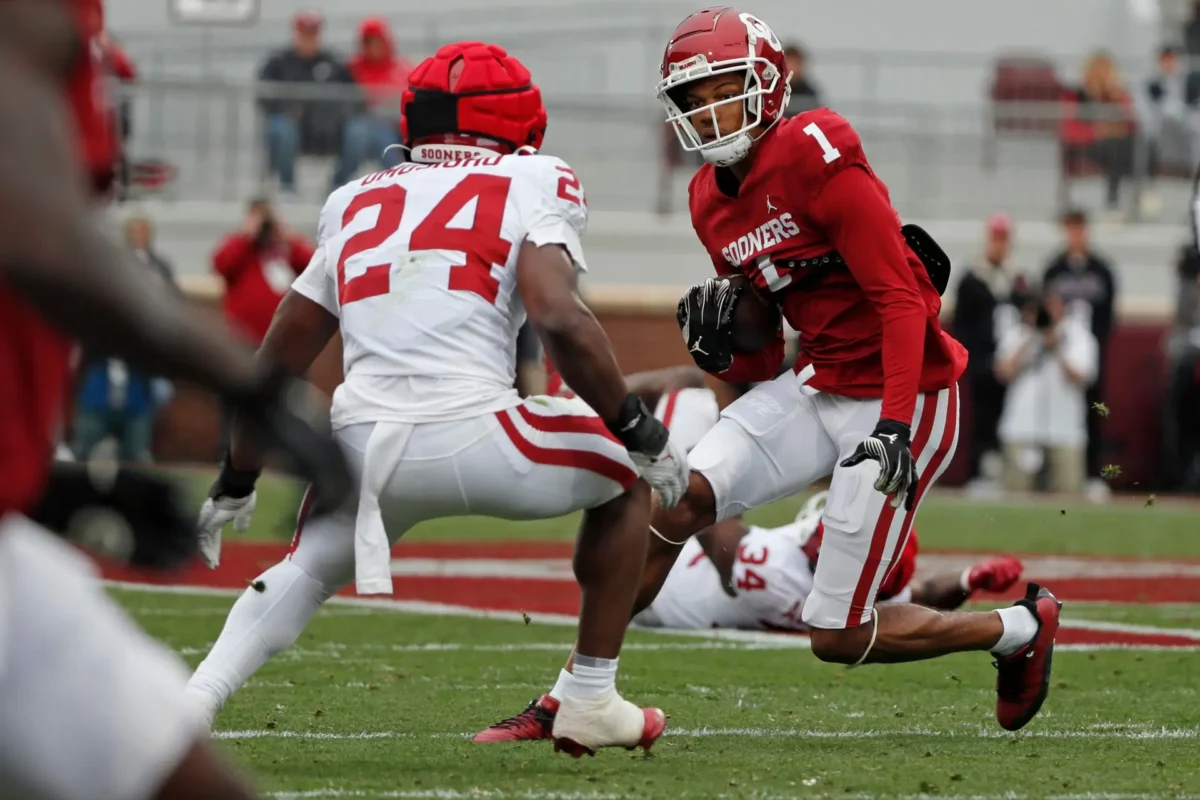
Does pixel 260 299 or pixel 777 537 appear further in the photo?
pixel 260 299

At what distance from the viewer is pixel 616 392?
4.18 meters

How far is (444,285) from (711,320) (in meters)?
1.10

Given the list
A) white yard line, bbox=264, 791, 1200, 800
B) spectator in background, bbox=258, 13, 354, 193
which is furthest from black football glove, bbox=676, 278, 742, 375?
spectator in background, bbox=258, 13, 354, 193

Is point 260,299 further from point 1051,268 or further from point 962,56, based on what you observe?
point 962,56

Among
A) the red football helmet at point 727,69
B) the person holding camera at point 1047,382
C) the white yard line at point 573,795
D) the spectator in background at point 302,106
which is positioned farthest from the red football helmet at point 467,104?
the spectator in background at point 302,106

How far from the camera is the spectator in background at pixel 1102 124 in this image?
17.0m

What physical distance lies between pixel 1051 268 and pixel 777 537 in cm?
816

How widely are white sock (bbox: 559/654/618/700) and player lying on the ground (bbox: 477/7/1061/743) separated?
0.73 m

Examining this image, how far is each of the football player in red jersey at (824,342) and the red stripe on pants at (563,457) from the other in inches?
28.7

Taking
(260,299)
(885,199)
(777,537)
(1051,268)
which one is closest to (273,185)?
(260,299)

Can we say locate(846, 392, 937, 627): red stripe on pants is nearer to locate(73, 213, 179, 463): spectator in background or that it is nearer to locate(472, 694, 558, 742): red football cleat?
locate(472, 694, 558, 742): red football cleat

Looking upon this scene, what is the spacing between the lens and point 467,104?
4637 mm

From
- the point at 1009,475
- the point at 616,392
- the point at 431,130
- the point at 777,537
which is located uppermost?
the point at 431,130

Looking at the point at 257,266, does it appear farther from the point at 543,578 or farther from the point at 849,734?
the point at 849,734
